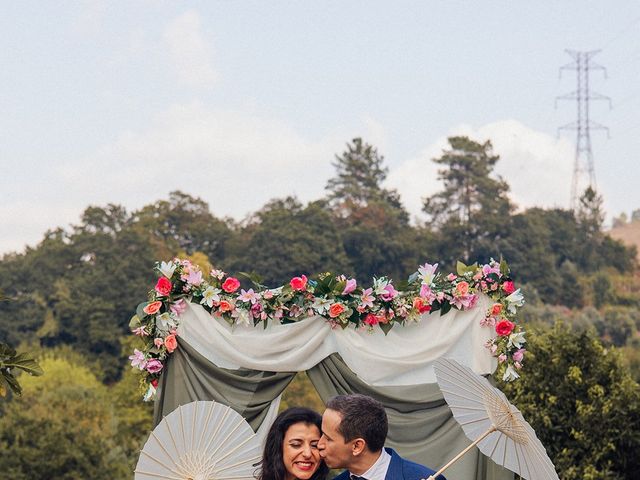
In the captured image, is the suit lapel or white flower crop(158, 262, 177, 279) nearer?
the suit lapel

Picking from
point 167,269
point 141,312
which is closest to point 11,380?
point 141,312

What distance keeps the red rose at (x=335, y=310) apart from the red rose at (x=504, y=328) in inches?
37.1

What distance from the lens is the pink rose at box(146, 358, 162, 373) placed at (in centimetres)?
758

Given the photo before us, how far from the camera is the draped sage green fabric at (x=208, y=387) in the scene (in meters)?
7.64

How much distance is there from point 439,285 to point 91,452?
20.4 m

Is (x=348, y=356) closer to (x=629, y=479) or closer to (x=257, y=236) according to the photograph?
(x=629, y=479)

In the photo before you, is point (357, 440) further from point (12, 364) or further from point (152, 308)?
point (152, 308)

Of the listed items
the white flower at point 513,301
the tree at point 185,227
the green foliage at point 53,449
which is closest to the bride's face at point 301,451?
the white flower at point 513,301

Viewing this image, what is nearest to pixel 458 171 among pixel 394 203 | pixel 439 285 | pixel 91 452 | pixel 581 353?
pixel 394 203

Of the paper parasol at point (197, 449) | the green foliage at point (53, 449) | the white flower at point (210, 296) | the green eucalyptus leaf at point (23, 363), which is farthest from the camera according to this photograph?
the green foliage at point (53, 449)

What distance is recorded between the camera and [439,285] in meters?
7.91

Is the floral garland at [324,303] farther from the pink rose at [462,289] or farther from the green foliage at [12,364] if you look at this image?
the green foliage at [12,364]

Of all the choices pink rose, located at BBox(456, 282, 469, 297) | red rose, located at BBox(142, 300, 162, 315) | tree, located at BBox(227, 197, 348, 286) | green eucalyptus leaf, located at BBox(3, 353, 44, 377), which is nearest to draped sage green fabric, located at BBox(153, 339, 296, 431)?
red rose, located at BBox(142, 300, 162, 315)

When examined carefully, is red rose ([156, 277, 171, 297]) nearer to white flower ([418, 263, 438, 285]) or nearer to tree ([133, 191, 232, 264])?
white flower ([418, 263, 438, 285])
